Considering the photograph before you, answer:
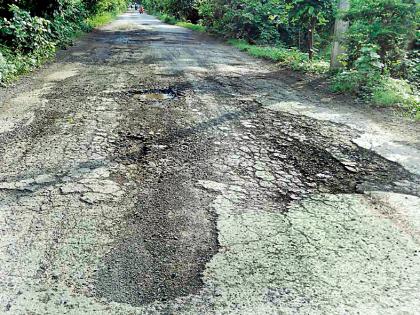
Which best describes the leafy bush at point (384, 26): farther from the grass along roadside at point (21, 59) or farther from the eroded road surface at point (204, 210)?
the grass along roadside at point (21, 59)

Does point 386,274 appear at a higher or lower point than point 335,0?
lower

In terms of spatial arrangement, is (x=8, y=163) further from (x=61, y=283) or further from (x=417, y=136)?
(x=417, y=136)

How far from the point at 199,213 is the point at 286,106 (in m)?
3.25

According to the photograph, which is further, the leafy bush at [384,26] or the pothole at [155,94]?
the leafy bush at [384,26]

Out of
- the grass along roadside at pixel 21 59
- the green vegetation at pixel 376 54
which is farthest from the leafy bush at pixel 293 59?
the grass along roadside at pixel 21 59

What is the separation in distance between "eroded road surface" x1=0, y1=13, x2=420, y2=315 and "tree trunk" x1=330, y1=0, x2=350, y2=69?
2.78 m

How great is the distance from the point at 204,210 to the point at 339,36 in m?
6.11

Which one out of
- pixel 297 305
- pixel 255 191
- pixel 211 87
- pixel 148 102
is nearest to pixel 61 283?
pixel 297 305

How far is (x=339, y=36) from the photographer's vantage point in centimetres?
774

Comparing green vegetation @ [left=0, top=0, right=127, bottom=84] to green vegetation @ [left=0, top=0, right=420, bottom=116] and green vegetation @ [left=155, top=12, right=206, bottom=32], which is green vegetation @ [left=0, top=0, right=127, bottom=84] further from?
green vegetation @ [left=155, top=12, right=206, bottom=32]

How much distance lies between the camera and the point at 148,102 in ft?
18.6

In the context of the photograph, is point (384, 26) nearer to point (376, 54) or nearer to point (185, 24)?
point (376, 54)

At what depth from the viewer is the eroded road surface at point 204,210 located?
6.99 feet

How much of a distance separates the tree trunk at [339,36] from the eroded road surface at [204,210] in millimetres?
2776
